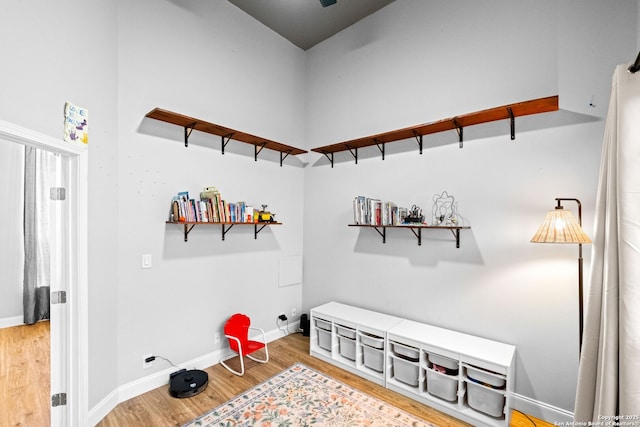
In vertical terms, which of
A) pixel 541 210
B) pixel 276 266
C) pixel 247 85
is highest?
pixel 247 85

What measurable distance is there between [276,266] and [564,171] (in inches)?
118

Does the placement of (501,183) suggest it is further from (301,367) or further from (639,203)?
(301,367)

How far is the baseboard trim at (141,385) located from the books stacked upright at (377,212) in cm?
206

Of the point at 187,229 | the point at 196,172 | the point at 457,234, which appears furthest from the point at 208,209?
the point at 457,234

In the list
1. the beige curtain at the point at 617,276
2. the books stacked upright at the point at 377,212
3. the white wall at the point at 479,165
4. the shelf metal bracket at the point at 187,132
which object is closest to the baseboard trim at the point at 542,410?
the white wall at the point at 479,165

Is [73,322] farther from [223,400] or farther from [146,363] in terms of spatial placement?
[223,400]

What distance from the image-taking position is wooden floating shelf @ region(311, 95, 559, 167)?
2118 mm

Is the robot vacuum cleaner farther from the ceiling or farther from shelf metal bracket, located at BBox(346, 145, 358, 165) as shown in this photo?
the ceiling

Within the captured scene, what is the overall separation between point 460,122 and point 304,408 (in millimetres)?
2747

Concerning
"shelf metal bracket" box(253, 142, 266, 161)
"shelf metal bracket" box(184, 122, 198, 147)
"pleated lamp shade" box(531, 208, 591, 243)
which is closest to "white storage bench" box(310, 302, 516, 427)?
"pleated lamp shade" box(531, 208, 591, 243)

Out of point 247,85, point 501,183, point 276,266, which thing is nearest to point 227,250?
point 276,266

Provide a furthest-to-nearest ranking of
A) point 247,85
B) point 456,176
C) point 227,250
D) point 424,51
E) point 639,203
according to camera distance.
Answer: point 247,85
point 227,250
point 424,51
point 456,176
point 639,203

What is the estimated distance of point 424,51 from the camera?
9.48 ft

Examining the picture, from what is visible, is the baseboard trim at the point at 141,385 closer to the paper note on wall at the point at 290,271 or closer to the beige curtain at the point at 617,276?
the paper note on wall at the point at 290,271
